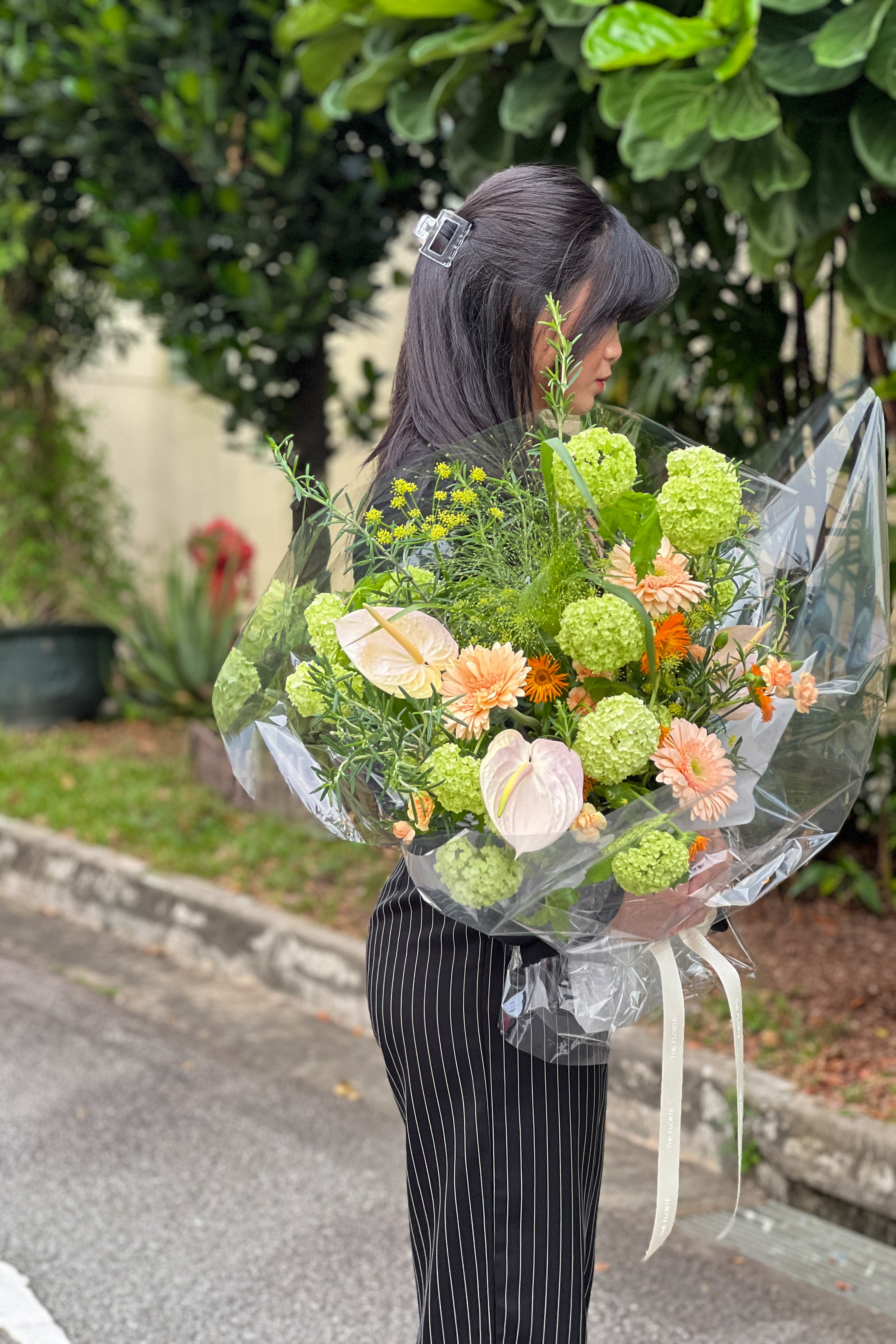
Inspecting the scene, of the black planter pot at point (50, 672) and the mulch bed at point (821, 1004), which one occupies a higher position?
the mulch bed at point (821, 1004)

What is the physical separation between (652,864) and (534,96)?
2799 mm

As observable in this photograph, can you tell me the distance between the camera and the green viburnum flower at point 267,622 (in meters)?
1.74

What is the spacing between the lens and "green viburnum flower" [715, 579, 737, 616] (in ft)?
5.20

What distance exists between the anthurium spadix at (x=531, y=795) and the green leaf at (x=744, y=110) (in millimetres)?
2081

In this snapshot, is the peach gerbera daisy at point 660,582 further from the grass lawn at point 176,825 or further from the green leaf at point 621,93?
the grass lawn at point 176,825

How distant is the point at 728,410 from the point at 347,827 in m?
3.70

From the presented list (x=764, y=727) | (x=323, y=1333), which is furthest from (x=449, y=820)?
(x=323, y=1333)

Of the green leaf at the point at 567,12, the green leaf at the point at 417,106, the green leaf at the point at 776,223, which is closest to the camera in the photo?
the green leaf at the point at 567,12

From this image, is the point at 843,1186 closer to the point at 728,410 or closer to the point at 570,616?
the point at 570,616

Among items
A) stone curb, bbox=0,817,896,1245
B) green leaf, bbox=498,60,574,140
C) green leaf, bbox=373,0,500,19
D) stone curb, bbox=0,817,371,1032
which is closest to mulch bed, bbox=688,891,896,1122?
stone curb, bbox=0,817,896,1245

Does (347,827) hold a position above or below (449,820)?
below

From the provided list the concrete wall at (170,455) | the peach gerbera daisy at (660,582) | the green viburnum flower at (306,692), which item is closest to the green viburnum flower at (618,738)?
the peach gerbera daisy at (660,582)

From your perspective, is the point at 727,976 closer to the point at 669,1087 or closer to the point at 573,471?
the point at 669,1087

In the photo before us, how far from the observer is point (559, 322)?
154 centimetres
